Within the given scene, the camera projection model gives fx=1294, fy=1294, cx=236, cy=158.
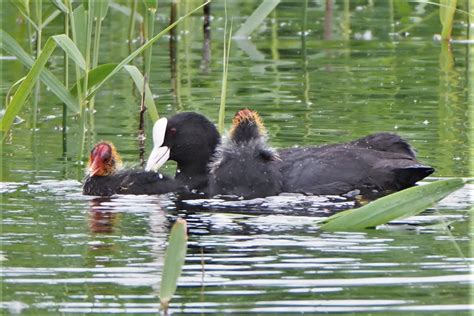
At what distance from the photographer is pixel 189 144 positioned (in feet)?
29.7

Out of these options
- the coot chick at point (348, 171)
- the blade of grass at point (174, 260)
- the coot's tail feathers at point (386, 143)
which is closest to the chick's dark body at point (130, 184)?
the coot chick at point (348, 171)

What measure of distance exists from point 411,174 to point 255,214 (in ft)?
4.27

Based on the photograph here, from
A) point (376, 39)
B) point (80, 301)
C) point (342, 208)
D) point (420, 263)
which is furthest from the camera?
point (376, 39)

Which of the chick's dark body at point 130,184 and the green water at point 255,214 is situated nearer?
the green water at point 255,214

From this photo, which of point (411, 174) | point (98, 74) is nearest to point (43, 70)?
point (98, 74)

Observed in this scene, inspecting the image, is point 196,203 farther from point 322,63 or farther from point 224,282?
point 322,63

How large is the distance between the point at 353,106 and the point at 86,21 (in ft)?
11.8

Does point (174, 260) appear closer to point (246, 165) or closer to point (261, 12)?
point (246, 165)

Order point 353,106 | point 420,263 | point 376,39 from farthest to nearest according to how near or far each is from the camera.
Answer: point 376,39, point 353,106, point 420,263

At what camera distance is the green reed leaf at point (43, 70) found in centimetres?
845

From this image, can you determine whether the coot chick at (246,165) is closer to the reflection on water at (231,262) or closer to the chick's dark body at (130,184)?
the chick's dark body at (130,184)

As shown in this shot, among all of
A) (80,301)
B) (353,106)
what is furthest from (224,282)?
(353,106)

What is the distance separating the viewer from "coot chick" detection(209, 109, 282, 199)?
27.4 ft

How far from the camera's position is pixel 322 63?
576 inches
